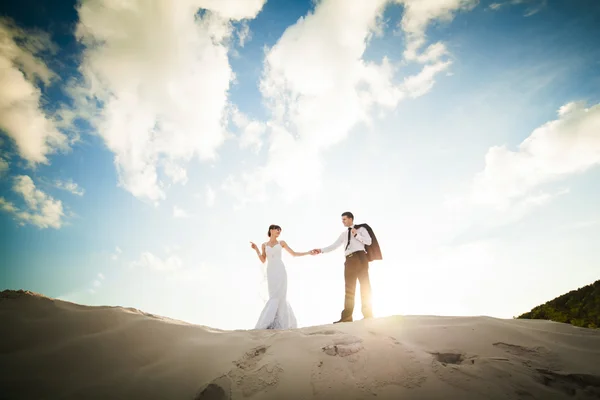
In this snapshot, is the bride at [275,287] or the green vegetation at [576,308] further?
the bride at [275,287]

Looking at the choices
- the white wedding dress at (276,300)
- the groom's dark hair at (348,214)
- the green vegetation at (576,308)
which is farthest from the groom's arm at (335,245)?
the green vegetation at (576,308)

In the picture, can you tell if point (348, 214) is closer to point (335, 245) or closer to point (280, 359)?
point (335, 245)

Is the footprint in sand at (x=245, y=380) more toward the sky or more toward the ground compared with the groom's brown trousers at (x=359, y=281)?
more toward the ground

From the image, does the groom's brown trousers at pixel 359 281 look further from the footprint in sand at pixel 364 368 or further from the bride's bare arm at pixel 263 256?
the footprint in sand at pixel 364 368

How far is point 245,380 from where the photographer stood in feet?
6.62

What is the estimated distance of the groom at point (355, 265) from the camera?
582 centimetres

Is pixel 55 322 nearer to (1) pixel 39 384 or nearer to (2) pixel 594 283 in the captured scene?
(1) pixel 39 384

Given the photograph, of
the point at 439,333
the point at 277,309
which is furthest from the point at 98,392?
the point at 277,309

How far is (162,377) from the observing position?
204 cm

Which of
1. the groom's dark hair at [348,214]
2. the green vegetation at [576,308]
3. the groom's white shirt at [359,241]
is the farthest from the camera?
the groom's dark hair at [348,214]

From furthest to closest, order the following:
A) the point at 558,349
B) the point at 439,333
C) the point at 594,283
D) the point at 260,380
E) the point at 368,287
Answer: the point at 594,283
the point at 368,287
the point at 439,333
the point at 558,349
the point at 260,380

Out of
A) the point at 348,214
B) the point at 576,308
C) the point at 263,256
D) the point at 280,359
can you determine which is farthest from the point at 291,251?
the point at 576,308

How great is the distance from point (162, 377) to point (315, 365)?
1.07m

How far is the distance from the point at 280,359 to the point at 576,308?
721cm
